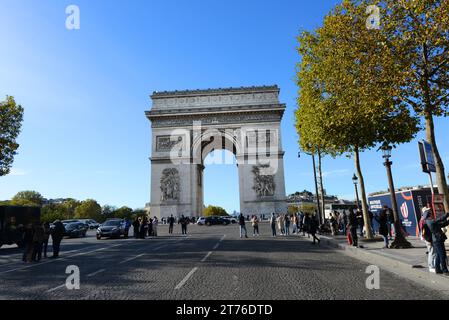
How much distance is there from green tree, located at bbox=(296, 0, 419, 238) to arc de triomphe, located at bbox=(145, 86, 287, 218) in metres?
31.3

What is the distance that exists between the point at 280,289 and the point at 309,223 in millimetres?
A: 11579

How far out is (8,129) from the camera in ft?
84.0

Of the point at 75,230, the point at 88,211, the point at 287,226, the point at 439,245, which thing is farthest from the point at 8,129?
the point at 88,211

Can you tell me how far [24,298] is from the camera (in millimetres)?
6199

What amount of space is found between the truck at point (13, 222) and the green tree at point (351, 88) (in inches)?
627

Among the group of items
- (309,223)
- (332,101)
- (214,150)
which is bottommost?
(309,223)

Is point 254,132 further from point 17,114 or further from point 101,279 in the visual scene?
point 101,279

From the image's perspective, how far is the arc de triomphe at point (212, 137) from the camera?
49.3 metres

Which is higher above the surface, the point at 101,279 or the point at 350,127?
the point at 350,127

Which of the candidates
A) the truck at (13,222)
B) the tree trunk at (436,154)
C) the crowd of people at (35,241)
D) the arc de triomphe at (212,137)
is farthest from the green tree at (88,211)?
the tree trunk at (436,154)

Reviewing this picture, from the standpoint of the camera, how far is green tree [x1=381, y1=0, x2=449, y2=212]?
398 inches

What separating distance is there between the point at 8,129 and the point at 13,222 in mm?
10334

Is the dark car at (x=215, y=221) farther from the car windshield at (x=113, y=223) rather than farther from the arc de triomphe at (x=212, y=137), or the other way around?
the car windshield at (x=113, y=223)
